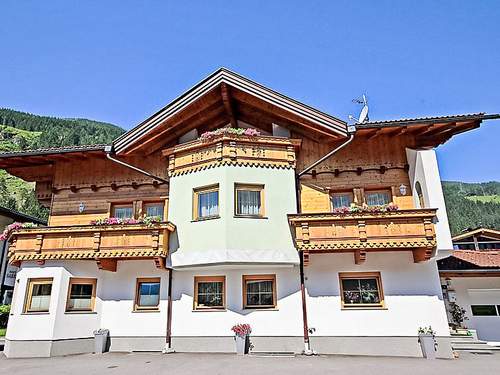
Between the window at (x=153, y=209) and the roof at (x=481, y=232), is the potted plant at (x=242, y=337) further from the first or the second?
the roof at (x=481, y=232)

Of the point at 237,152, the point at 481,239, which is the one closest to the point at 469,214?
the point at 481,239

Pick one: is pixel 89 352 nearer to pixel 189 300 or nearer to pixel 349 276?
pixel 189 300

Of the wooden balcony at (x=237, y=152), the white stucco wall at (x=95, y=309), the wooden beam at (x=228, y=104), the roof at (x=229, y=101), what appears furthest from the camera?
the wooden beam at (x=228, y=104)

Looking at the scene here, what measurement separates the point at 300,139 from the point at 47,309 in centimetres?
1074

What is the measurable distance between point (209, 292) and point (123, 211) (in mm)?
5058

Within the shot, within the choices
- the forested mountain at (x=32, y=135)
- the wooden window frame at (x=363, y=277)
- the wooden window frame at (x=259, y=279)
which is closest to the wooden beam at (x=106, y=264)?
the wooden window frame at (x=259, y=279)

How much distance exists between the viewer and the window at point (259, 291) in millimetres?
12375

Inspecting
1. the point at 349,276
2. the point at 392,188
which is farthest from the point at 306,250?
the point at 392,188

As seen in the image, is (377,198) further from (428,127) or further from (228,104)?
(228,104)

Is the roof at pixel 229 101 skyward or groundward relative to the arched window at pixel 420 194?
skyward

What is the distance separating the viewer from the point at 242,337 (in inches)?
461

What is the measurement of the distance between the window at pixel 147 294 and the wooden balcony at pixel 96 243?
4.00 ft

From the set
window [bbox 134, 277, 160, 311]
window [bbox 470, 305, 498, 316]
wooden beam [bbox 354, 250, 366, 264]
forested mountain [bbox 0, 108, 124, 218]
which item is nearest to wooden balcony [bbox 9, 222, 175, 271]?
window [bbox 134, 277, 160, 311]

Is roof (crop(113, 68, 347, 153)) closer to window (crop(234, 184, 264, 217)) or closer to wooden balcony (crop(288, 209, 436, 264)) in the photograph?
window (crop(234, 184, 264, 217))
